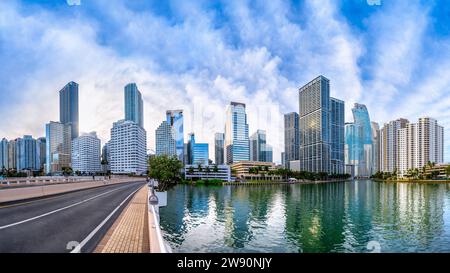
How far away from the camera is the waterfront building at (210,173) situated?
108m

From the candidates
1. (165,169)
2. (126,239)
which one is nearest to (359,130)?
(126,239)

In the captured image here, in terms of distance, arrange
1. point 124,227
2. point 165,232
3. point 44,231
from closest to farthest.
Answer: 1. point 44,231
2. point 124,227
3. point 165,232

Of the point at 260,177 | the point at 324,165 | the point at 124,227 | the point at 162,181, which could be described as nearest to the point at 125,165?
the point at 162,181

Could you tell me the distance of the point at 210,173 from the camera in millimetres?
108750

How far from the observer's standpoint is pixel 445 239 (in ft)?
51.6

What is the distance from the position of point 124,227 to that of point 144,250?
2533mm

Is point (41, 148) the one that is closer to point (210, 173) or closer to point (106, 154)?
point (106, 154)

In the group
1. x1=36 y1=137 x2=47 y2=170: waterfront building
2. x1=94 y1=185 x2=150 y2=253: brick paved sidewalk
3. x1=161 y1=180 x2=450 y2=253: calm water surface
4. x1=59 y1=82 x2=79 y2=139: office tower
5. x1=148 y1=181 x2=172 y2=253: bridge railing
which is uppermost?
x1=59 y1=82 x2=79 y2=139: office tower

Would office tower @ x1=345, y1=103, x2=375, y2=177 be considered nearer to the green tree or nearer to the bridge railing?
the bridge railing

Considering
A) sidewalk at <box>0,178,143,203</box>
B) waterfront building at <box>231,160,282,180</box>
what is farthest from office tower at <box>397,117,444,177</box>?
waterfront building at <box>231,160,282,180</box>

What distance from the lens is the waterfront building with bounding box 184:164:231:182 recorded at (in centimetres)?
10788
